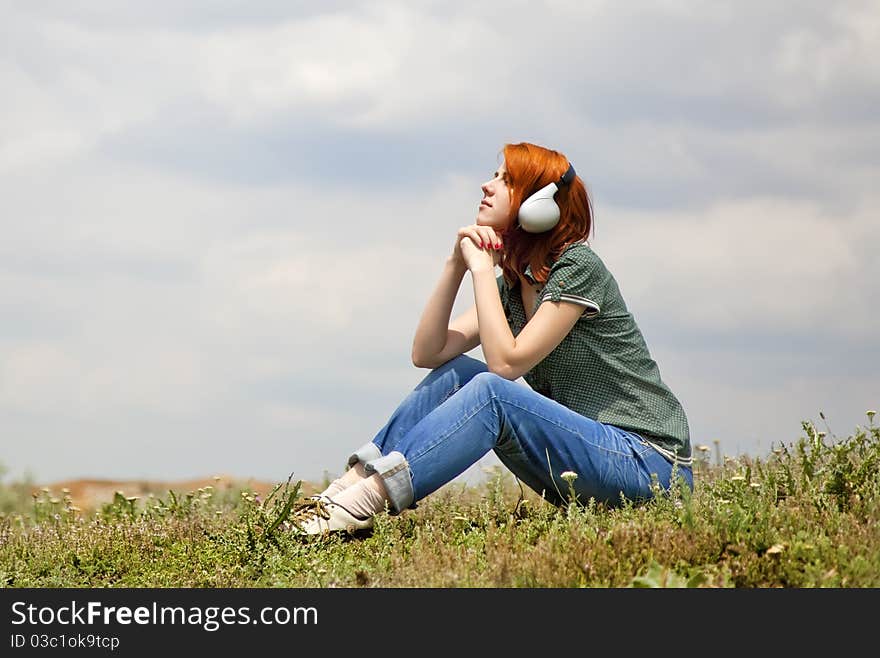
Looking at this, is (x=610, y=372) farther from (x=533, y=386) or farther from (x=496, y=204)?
(x=496, y=204)

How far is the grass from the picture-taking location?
15.0ft

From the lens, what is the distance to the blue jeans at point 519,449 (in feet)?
18.1

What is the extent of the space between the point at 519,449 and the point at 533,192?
146 cm

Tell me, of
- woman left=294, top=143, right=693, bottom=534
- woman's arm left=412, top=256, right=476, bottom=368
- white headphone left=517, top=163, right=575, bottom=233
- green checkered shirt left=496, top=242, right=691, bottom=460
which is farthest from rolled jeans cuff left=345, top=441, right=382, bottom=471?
white headphone left=517, top=163, right=575, bottom=233

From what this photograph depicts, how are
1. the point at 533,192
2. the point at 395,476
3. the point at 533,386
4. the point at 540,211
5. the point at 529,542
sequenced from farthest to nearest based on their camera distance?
the point at 533,386 → the point at 533,192 → the point at 540,211 → the point at 395,476 → the point at 529,542

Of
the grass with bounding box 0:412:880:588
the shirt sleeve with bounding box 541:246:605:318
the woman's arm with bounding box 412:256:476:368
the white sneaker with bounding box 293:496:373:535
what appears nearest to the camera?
the grass with bounding box 0:412:880:588

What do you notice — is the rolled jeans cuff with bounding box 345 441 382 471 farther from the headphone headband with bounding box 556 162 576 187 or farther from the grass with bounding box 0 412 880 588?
the headphone headband with bounding box 556 162 576 187

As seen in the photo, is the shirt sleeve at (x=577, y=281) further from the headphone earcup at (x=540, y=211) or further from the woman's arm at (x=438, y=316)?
the woman's arm at (x=438, y=316)

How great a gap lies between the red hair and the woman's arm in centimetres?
37

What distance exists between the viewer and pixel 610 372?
593 cm

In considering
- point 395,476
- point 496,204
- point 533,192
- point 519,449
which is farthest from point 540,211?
point 395,476
